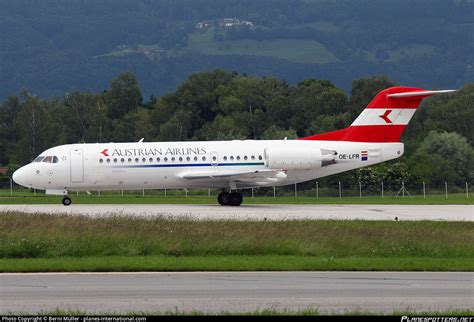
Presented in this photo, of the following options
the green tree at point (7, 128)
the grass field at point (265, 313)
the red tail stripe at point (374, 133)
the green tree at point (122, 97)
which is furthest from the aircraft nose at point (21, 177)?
the green tree at point (122, 97)

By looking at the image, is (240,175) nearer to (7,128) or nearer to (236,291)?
(236,291)

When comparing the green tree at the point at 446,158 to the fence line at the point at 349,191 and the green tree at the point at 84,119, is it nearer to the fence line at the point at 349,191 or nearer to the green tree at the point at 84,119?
the fence line at the point at 349,191

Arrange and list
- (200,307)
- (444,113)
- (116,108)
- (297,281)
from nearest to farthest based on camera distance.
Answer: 1. (200,307)
2. (297,281)
3. (444,113)
4. (116,108)

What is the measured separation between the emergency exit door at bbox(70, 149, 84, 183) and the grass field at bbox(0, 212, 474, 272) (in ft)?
42.5

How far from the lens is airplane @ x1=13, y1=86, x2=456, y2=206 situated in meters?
42.2

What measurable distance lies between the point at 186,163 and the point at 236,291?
25613 mm

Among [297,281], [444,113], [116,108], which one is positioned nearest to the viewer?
[297,281]

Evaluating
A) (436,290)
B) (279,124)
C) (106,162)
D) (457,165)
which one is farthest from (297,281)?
(279,124)

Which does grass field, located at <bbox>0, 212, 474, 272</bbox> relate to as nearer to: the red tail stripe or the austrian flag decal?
the austrian flag decal

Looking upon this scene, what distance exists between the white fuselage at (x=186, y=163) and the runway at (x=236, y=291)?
22.3 meters

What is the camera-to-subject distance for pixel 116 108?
109062 millimetres

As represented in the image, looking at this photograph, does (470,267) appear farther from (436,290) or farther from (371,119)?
(371,119)

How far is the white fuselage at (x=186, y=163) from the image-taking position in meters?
42.2

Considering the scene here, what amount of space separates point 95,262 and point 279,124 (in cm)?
7234
